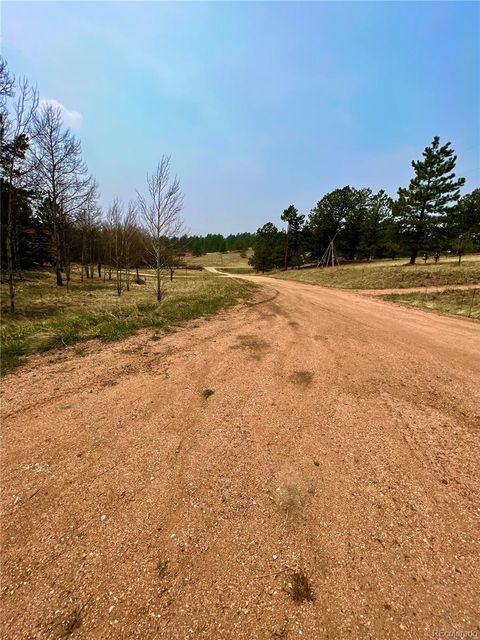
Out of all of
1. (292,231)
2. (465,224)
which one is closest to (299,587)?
(465,224)

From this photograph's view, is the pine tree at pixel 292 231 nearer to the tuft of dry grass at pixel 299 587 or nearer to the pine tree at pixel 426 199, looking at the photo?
the pine tree at pixel 426 199

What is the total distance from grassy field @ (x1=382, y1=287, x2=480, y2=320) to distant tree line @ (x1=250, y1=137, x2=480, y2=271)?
45.8 ft

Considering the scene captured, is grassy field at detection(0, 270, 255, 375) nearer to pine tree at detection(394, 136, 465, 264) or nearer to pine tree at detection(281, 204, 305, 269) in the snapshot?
pine tree at detection(394, 136, 465, 264)

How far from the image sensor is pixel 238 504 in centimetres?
267

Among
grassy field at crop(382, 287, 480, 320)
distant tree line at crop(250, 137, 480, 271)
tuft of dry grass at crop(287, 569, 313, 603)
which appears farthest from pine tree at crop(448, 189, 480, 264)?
tuft of dry grass at crop(287, 569, 313, 603)

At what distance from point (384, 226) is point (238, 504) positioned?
165ft

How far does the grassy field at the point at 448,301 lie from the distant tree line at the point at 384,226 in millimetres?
13972

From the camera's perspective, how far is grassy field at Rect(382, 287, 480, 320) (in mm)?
13447

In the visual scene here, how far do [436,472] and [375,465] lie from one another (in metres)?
0.65

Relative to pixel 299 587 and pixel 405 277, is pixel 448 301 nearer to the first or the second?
pixel 405 277

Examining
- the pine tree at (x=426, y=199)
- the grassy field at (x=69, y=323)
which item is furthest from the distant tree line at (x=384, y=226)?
the grassy field at (x=69, y=323)

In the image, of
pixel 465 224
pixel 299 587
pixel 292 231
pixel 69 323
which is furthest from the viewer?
pixel 292 231

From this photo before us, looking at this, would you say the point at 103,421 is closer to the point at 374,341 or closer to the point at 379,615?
the point at 379,615

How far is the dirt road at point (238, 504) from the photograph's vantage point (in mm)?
1849
